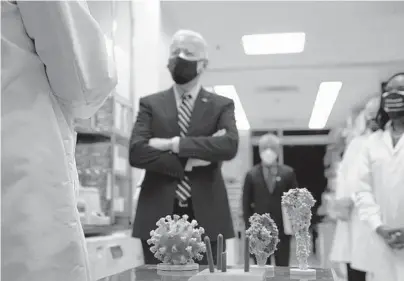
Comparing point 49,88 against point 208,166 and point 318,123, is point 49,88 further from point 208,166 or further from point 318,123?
point 318,123

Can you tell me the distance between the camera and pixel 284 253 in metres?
4.87

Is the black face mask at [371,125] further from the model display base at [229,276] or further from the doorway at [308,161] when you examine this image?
the doorway at [308,161]

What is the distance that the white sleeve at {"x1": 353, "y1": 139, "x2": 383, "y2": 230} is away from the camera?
9.08ft

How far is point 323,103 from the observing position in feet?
34.2

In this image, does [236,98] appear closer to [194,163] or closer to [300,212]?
[194,163]

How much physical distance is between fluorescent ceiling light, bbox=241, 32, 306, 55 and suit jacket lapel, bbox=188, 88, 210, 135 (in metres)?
4.16

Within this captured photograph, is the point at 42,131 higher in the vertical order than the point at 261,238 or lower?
higher

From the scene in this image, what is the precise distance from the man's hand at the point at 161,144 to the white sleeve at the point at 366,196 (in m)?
1.00

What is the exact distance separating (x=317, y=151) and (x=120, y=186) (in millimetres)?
9540

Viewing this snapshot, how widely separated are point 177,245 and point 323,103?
9.03 meters

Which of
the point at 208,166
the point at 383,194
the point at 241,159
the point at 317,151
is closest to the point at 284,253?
the point at 383,194

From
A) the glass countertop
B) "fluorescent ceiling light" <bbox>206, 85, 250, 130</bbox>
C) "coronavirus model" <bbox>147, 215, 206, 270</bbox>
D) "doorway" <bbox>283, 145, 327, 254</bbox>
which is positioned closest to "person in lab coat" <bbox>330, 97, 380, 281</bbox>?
the glass countertop

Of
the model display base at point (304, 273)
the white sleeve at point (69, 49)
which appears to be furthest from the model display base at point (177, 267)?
the white sleeve at point (69, 49)

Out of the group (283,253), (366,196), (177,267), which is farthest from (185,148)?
(283,253)
